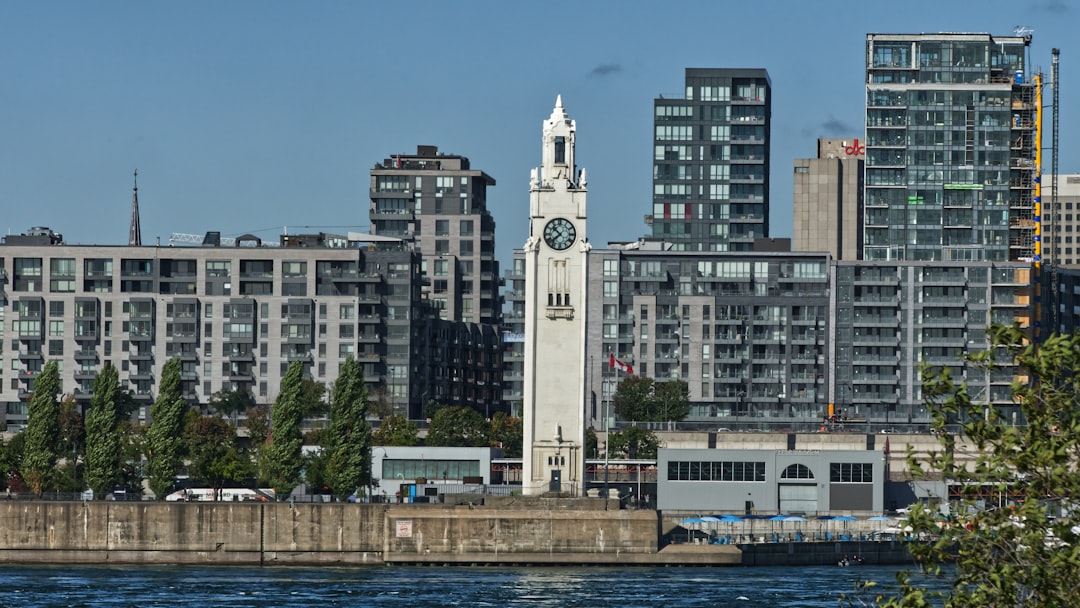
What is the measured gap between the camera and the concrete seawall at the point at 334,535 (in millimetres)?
139000

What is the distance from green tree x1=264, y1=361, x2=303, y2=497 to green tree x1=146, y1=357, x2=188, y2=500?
712 centimetres

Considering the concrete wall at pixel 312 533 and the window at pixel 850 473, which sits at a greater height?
the window at pixel 850 473

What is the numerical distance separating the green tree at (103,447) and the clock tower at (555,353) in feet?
101

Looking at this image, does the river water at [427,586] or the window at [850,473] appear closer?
the river water at [427,586]

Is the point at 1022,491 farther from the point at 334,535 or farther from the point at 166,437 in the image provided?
the point at 166,437

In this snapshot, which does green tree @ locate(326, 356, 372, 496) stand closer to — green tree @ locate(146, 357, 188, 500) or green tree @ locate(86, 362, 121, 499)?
green tree @ locate(146, 357, 188, 500)

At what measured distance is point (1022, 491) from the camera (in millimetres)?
38875

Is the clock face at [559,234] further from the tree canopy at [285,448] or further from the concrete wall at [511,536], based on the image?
the concrete wall at [511,536]

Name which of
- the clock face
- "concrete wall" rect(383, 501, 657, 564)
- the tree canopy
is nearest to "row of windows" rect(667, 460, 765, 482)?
the clock face

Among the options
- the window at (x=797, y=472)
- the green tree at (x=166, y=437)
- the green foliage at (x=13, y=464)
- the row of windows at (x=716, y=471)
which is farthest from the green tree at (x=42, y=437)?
the window at (x=797, y=472)

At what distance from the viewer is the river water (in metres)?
110

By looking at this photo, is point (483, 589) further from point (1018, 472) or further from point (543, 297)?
point (1018, 472)

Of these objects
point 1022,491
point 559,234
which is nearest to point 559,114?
point 559,234

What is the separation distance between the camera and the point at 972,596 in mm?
38219
